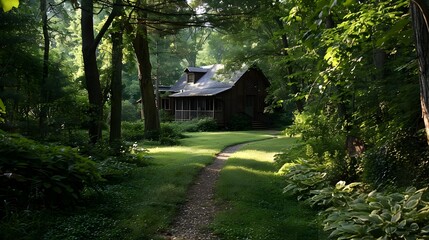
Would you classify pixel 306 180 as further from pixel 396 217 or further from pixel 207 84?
pixel 207 84

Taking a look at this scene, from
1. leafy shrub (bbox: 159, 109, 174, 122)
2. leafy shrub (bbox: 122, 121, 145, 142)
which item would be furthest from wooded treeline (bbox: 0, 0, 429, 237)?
leafy shrub (bbox: 159, 109, 174, 122)

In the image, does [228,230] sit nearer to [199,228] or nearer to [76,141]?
[199,228]

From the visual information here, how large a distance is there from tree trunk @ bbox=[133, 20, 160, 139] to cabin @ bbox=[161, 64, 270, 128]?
1361 cm

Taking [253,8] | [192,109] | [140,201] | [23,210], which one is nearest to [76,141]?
[140,201]

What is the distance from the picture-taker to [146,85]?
21.6m

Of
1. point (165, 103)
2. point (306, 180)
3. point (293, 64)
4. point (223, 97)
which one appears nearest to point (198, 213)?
point (306, 180)

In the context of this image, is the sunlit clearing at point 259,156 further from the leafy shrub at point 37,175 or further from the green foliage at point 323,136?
the leafy shrub at point 37,175

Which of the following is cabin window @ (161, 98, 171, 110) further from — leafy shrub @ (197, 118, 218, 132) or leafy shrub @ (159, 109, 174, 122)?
leafy shrub @ (197, 118, 218, 132)

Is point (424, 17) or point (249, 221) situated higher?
point (424, 17)

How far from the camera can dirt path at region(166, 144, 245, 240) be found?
6.07 meters

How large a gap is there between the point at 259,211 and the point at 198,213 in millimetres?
1213

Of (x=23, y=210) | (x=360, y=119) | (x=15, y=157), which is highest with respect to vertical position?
(x=360, y=119)

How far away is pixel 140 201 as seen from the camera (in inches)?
298

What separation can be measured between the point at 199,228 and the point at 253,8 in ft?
33.7
